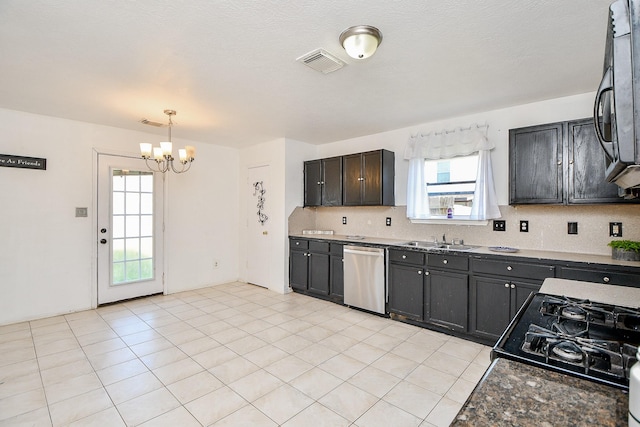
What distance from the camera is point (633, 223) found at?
9.56ft

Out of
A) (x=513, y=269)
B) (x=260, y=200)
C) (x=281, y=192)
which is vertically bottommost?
→ (x=513, y=269)

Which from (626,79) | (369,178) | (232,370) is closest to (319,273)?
(369,178)

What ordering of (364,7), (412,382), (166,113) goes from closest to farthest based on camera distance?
(364,7) < (412,382) < (166,113)

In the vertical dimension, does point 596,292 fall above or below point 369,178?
below

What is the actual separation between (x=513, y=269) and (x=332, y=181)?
2743 mm

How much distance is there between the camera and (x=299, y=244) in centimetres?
502

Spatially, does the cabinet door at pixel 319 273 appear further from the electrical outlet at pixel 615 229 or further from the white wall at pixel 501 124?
the electrical outlet at pixel 615 229

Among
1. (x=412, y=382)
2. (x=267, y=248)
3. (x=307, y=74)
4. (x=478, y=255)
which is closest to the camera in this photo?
(x=412, y=382)

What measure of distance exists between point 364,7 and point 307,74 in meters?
0.95

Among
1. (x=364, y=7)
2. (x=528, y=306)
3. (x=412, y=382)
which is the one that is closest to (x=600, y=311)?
(x=528, y=306)

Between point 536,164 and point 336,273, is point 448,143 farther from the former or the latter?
point 336,273

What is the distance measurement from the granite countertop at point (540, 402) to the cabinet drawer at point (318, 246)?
3.74 meters

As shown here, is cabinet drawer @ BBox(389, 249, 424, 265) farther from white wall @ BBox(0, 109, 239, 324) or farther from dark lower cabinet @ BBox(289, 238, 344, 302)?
Result: white wall @ BBox(0, 109, 239, 324)

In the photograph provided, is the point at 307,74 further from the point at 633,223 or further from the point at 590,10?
the point at 633,223
